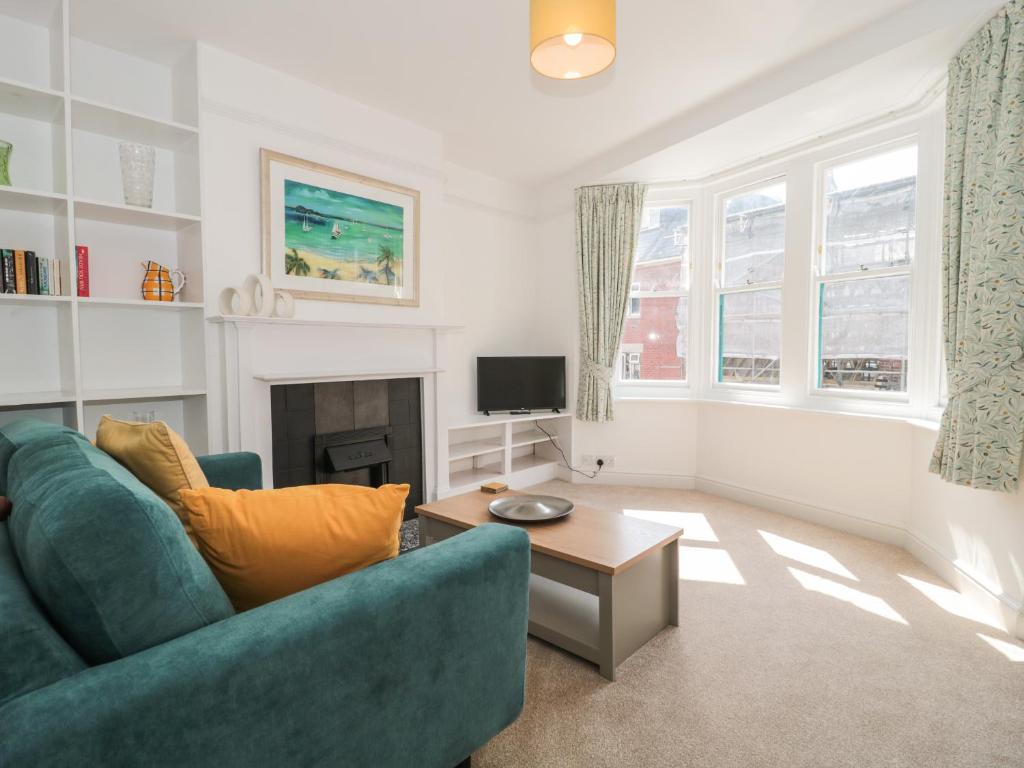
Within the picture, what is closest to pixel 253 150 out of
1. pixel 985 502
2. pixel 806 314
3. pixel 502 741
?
pixel 502 741

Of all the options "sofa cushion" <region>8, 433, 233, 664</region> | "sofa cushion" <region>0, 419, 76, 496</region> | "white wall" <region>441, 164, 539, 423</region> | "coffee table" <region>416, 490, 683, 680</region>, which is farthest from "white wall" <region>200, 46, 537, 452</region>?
"sofa cushion" <region>8, 433, 233, 664</region>

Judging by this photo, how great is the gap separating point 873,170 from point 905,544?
7.49 feet

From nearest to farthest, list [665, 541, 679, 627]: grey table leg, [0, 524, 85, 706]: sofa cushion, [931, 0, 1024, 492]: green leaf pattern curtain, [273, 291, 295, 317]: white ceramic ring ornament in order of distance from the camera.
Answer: [0, 524, 85, 706]: sofa cushion
[931, 0, 1024, 492]: green leaf pattern curtain
[665, 541, 679, 627]: grey table leg
[273, 291, 295, 317]: white ceramic ring ornament

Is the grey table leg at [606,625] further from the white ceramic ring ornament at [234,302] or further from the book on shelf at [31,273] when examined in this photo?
the book on shelf at [31,273]

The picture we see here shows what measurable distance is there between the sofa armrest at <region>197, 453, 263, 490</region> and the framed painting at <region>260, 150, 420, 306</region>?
1.23 meters

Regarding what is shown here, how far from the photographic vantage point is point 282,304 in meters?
2.93

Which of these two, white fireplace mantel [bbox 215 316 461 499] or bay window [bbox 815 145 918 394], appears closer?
white fireplace mantel [bbox 215 316 461 499]

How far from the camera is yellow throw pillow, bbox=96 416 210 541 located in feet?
4.28

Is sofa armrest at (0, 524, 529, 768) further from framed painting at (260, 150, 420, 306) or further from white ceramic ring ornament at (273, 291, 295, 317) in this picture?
framed painting at (260, 150, 420, 306)

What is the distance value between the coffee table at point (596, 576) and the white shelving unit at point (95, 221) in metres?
1.68

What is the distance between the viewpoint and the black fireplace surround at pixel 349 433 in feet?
10.0

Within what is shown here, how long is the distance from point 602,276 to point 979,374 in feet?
8.64

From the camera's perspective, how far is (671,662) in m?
2.01

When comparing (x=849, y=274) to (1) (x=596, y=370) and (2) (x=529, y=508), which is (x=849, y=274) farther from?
(2) (x=529, y=508)
